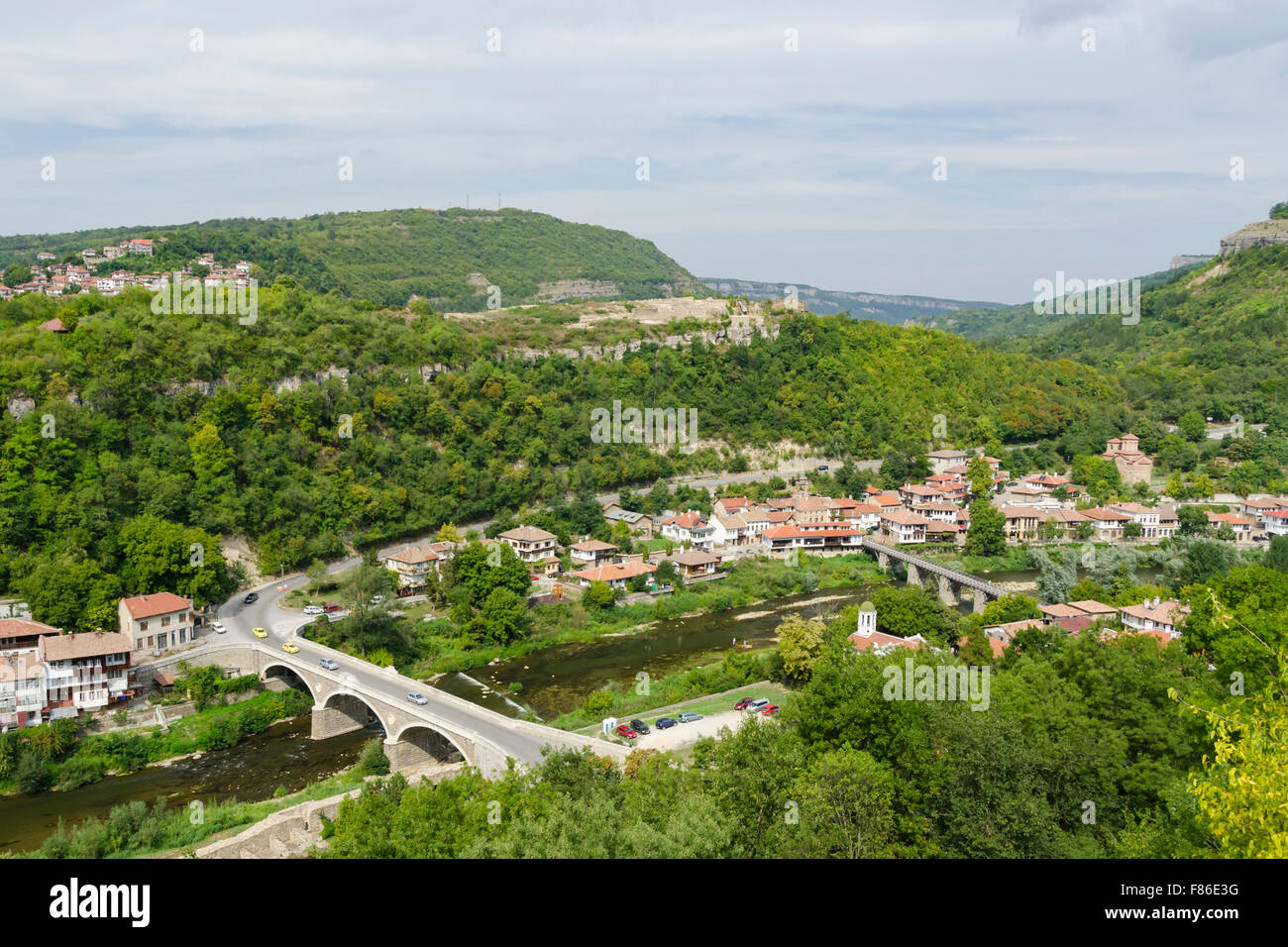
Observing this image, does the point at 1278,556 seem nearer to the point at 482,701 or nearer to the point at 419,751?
the point at 482,701

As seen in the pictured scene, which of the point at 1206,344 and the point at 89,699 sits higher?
the point at 1206,344

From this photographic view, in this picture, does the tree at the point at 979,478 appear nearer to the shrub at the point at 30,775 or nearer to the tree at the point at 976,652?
the tree at the point at 976,652

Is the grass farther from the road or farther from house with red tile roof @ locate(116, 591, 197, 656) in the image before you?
house with red tile roof @ locate(116, 591, 197, 656)

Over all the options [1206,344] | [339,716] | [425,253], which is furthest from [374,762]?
[425,253]

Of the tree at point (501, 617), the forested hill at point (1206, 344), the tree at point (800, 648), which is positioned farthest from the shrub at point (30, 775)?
the forested hill at point (1206, 344)

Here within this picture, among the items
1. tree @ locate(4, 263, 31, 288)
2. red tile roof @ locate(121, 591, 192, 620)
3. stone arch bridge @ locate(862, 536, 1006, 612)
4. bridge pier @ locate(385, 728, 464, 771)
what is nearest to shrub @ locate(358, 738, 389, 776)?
bridge pier @ locate(385, 728, 464, 771)

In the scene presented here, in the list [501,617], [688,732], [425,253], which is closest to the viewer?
[688,732]
